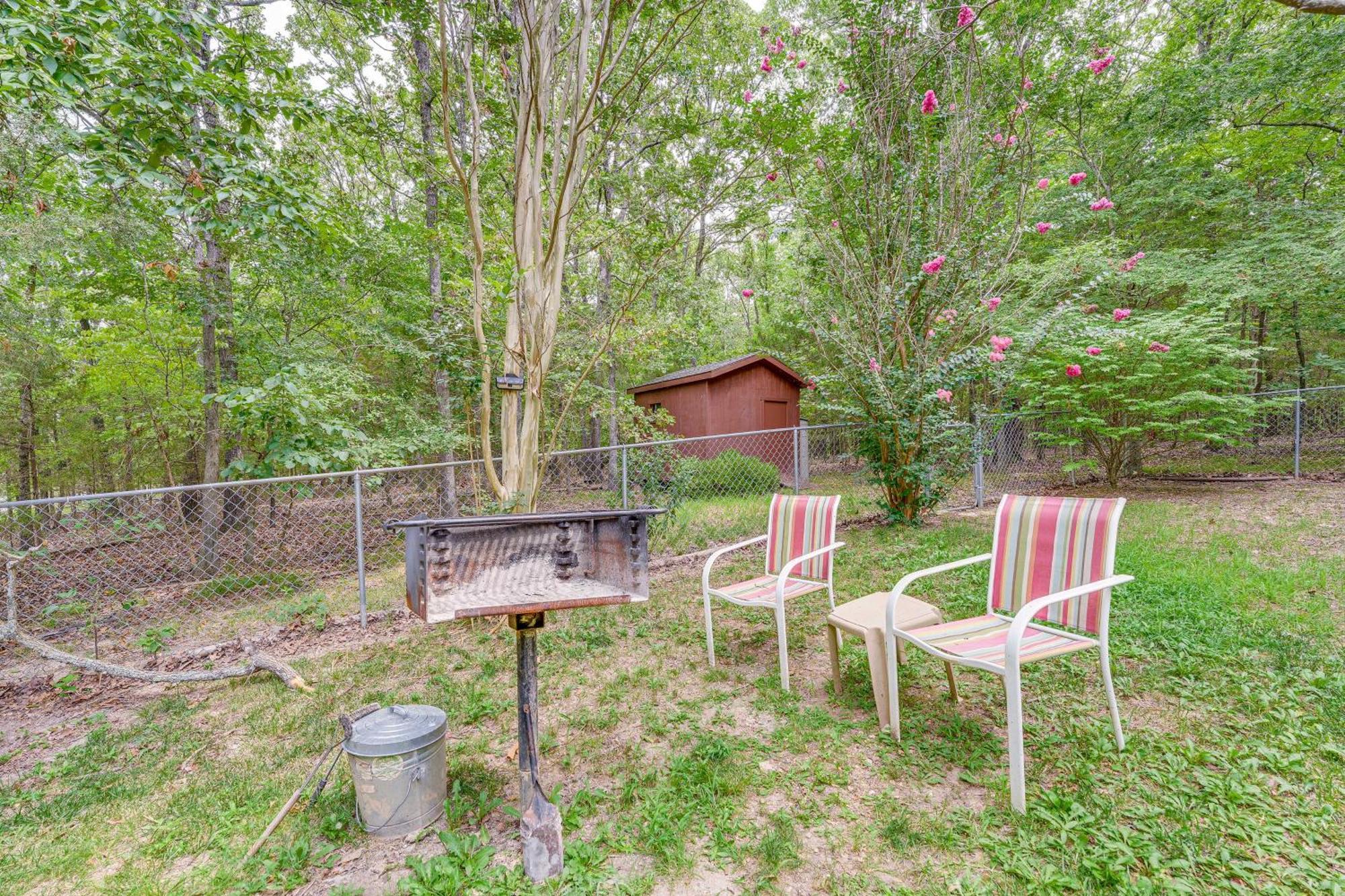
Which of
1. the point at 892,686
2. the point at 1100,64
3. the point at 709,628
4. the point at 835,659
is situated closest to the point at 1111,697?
the point at 892,686

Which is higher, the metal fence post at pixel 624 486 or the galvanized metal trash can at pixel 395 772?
the metal fence post at pixel 624 486

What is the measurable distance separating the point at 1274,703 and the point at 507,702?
11.0 feet

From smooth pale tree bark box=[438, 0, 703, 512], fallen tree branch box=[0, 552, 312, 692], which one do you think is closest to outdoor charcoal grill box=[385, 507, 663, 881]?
smooth pale tree bark box=[438, 0, 703, 512]

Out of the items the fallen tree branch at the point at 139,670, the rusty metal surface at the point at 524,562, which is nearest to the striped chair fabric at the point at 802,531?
the rusty metal surface at the point at 524,562

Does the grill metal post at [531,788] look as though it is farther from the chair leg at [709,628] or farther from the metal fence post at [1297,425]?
the metal fence post at [1297,425]

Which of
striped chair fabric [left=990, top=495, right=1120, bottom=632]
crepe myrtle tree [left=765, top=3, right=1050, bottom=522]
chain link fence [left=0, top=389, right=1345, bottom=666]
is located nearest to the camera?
striped chair fabric [left=990, top=495, right=1120, bottom=632]

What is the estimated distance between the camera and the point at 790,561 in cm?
298

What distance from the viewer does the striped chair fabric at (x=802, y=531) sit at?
2.91 meters

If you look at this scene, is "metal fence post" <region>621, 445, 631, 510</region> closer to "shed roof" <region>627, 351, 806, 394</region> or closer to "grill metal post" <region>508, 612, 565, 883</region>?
"grill metal post" <region>508, 612, 565, 883</region>

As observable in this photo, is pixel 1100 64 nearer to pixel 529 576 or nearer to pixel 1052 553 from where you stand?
pixel 1052 553

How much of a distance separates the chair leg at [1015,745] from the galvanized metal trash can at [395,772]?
191 cm

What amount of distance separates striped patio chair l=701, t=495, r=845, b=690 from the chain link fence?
1573 mm

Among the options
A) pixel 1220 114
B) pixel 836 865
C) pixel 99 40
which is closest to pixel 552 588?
pixel 836 865

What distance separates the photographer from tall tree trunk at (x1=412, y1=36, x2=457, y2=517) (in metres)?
5.29
